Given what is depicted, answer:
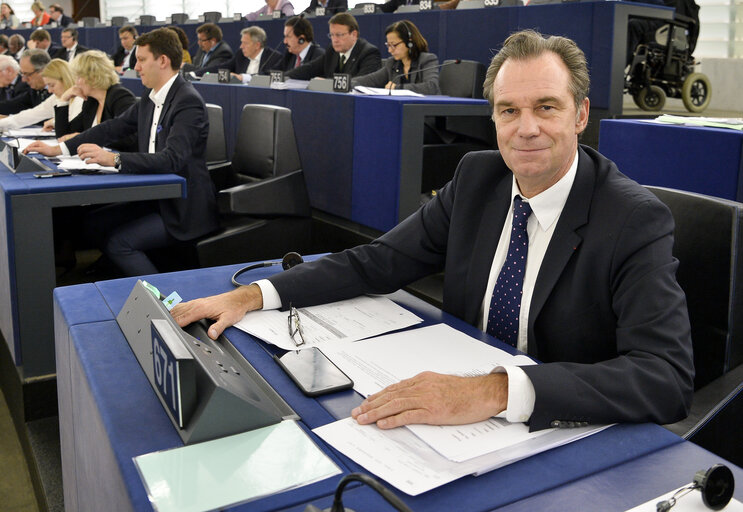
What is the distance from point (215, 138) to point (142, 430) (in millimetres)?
3150

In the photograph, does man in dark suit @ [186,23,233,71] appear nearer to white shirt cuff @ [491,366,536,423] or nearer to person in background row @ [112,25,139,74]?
person in background row @ [112,25,139,74]

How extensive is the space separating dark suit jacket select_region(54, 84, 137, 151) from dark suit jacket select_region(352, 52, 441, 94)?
169 centimetres

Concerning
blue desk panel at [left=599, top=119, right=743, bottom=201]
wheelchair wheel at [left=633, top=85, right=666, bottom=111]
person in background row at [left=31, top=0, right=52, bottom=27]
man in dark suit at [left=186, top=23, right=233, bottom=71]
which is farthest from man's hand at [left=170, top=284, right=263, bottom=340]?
person in background row at [left=31, top=0, right=52, bottom=27]

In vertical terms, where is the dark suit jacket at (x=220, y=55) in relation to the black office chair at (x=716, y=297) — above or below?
above

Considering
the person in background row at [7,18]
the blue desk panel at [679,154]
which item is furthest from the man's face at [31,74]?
the person in background row at [7,18]

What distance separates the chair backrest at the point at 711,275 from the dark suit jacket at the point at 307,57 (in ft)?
16.8

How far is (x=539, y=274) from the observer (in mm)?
1233

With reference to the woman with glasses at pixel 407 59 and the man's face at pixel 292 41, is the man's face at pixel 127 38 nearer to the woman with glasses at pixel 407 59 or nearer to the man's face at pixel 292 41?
the man's face at pixel 292 41

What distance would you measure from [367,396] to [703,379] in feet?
2.45

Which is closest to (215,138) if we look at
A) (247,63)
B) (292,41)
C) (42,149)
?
(42,149)

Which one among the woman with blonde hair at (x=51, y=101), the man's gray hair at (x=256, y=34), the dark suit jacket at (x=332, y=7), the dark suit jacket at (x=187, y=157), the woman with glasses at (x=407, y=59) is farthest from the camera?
the dark suit jacket at (x=332, y=7)

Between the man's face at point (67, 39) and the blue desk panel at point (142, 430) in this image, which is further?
the man's face at point (67, 39)

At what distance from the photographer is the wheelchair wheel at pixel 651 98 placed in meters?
5.34

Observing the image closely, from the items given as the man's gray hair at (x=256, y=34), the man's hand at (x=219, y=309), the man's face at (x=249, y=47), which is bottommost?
the man's hand at (x=219, y=309)
